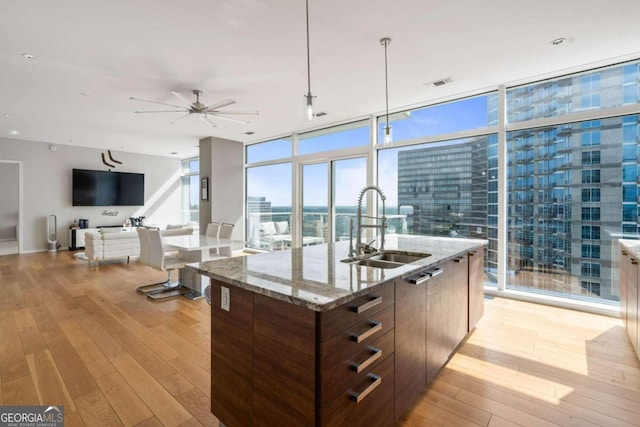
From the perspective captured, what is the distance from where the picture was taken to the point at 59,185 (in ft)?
26.1

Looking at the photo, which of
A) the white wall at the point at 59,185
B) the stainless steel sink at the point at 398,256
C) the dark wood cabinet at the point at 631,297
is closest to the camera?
the stainless steel sink at the point at 398,256

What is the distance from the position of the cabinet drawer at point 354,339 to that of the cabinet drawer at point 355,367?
0.7 inches

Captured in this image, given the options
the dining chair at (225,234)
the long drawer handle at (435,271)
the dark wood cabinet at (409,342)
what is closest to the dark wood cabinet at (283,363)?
the dark wood cabinet at (409,342)

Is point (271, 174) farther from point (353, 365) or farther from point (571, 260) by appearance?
point (353, 365)

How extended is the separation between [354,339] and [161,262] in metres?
3.37

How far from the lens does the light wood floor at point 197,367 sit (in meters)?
1.84

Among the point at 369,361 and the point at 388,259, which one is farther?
the point at 388,259

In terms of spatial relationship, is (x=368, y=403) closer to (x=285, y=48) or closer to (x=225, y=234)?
(x=285, y=48)

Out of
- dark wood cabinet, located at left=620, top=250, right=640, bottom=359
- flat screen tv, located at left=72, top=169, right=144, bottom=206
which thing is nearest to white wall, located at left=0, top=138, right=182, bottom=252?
flat screen tv, located at left=72, top=169, right=144, bottom=206

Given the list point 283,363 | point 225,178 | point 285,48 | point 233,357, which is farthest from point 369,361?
point 225,178

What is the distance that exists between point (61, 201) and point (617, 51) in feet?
36.1

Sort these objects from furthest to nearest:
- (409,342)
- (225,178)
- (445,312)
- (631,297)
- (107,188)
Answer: (107,188), (225,178), (631,297), (445,312), (409,342)

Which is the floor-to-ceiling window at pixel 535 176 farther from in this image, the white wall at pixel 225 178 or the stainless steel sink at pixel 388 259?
the white wall at pixel 225 178

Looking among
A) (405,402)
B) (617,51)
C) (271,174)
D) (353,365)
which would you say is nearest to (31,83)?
(271,174)
